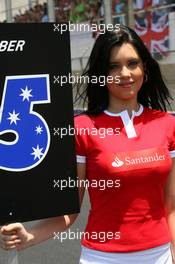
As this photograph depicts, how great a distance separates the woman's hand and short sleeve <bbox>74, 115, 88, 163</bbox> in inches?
13.4

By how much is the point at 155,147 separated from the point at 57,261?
266 cm

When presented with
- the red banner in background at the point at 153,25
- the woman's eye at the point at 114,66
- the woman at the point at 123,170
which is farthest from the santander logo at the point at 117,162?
the red banner in background at the point at 153,25

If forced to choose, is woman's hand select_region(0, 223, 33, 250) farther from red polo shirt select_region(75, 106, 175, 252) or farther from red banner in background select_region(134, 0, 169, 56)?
red banner in background select_region(134, 0, 169, 56)

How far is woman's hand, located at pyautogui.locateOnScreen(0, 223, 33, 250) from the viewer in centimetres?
205

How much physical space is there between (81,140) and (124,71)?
1.02 ft

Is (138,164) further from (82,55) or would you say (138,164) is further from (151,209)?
(82,55)

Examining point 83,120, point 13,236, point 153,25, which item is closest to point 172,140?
point 83,120

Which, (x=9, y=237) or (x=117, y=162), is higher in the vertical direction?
(x=117, y=162)

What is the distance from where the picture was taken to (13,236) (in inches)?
81.4

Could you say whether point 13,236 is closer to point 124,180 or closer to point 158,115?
point 124,180

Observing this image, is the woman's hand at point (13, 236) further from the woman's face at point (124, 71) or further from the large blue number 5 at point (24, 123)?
the woman's face at point (124, 71)

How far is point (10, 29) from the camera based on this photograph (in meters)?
2.06

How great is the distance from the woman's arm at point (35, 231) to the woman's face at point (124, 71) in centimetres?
32

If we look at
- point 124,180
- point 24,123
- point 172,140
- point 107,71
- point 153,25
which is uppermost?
point 107,71
